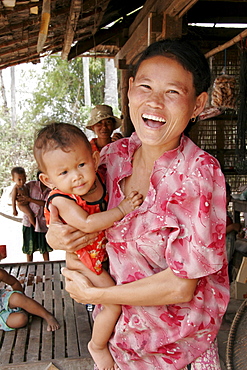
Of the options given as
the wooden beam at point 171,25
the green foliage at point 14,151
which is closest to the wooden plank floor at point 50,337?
the wooden beam at point 171,25

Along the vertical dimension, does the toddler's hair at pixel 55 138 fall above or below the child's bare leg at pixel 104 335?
above

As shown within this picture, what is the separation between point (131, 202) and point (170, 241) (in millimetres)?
230

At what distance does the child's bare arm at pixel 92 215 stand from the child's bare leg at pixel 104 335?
286 mm

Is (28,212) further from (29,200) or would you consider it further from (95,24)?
(95,24)

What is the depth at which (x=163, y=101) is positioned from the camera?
127 centimetres

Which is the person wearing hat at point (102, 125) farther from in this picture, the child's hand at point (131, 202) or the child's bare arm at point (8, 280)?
the child's hand at point (131, 202)

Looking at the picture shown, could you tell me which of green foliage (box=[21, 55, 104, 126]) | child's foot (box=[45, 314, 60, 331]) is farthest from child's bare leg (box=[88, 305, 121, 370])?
green foliage (box=[21, 55, 104, 126])

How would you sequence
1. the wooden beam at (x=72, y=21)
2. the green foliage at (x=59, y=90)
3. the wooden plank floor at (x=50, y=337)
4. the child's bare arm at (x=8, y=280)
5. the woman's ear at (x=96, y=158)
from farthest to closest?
1. the green foliage at (x=59, y=90)
2. the child's bare arm at (x=8, y=280)
3. the wooden beam at (x=72, y=21)
4. the wooden plank floor at (x=50, y=337)
5. the woman's ear at (x=96, y=158)

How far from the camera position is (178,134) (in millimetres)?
1316

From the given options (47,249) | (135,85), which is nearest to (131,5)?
(47,249)

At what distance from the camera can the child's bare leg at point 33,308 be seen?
326cm

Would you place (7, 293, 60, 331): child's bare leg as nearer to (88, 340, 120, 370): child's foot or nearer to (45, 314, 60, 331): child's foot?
(45, 314, 60, 331): child's foot

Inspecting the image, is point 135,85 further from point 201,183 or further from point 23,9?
point 23,9

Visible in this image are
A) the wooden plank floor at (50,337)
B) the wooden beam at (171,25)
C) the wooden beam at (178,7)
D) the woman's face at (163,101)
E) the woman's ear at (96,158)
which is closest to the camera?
the woman's face at (163,101)
